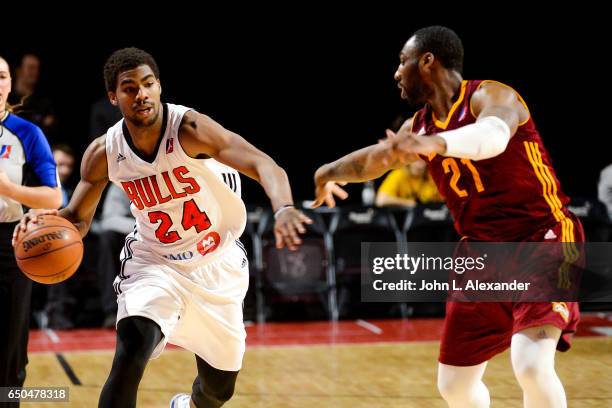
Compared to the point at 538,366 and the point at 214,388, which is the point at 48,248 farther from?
the point at 538,366

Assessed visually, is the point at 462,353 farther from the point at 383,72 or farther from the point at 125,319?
the point at 383,72

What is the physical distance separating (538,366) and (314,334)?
538cm

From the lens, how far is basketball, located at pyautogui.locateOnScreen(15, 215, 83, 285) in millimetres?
4078

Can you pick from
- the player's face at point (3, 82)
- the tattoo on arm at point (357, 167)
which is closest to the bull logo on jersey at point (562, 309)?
the tattoo on arm at point (357, 167)

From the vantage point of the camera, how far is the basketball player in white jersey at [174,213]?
4020 mm

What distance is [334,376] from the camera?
6.70 metres

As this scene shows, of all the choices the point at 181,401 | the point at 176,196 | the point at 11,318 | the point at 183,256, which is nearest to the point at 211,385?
the point at 181,401

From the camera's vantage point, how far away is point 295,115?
37.3 feet

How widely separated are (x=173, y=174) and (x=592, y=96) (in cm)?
862

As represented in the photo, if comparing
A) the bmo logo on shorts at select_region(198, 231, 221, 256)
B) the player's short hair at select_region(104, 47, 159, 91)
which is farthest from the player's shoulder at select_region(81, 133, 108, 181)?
the bmo logo on shorts at select_region(198, 231, 221, 256)

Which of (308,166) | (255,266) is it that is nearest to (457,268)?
(255,266)

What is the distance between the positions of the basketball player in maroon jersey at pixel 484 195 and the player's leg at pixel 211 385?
0.98m

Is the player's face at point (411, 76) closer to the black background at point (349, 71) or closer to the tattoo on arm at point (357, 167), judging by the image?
the tattoo on arm at point (357, 167)

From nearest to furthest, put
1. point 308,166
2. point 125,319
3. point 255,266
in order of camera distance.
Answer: point 125,319 → point 255,266 → point 308,166
